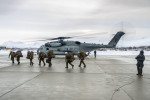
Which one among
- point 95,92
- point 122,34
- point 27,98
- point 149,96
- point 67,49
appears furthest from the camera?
point 122,34

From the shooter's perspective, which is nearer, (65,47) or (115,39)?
(65,47)

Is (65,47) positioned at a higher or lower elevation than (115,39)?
lower

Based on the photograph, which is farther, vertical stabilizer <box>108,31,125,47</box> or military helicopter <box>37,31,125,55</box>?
vertical stabilizer <box>108,31,125,47</box>

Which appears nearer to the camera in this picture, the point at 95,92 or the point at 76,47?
the point at 95,92

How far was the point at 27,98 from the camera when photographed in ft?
19.7

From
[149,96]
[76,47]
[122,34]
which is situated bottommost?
[149,96]

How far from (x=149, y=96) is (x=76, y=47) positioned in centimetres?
2560

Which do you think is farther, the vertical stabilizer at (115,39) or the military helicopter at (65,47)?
the vertical stabilizer at (115,39)

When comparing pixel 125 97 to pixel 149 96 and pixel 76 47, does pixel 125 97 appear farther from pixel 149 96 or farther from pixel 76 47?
pixel 76 47

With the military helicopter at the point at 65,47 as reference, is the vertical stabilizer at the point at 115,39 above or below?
above

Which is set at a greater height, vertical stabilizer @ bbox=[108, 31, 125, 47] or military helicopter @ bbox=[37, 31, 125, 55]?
vertical stabilizer @ bbox=[108, 31, 125, 47]

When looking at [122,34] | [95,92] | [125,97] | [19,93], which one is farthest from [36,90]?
[122,34]

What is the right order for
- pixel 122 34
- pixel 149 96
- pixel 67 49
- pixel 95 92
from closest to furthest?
pixel 149 96
pixel 95 92
pixel 67 49
pixel 122 34

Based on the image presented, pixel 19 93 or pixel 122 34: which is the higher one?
pixel 122 34
